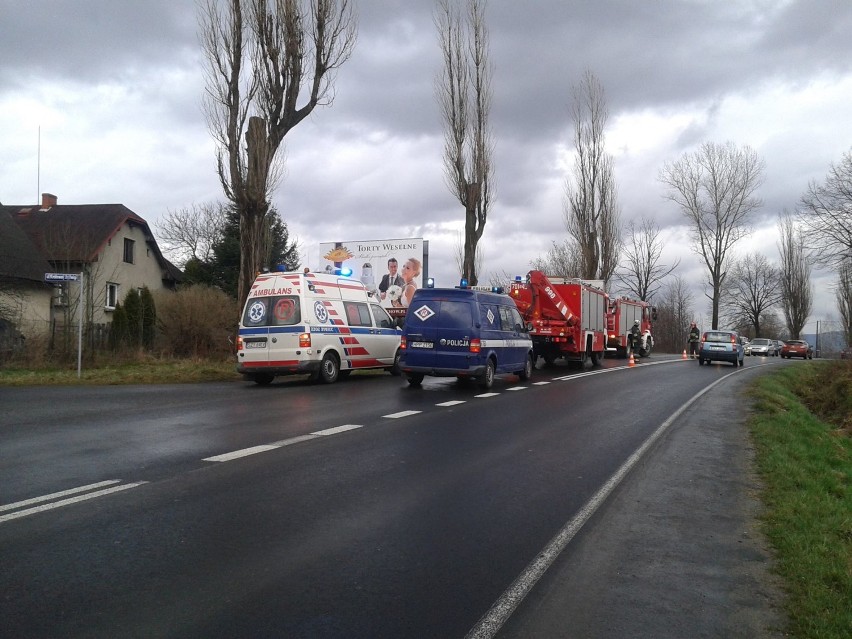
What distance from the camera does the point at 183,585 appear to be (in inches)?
165

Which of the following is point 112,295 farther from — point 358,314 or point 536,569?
point 536,569

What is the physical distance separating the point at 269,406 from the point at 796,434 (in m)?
8.39

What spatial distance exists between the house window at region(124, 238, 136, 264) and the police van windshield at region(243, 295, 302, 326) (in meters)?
23.6

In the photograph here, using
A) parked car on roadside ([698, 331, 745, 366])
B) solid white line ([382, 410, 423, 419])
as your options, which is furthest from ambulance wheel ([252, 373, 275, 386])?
parked car on roadside ([698, 331, 745, 366])

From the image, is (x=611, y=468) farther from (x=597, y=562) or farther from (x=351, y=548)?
(x=351, y=548)

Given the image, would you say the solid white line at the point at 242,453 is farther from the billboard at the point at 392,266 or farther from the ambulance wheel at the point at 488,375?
the billboard at the point at 392,266

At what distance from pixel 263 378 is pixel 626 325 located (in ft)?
71.2

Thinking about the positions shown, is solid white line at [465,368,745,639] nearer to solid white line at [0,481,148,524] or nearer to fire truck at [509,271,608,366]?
solid white line at [0,481,148,524]

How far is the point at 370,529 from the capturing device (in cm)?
543

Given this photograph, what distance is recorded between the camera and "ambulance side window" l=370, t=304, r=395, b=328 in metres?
19.4

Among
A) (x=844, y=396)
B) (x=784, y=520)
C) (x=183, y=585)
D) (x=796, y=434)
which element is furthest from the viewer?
(x=844, y=396)

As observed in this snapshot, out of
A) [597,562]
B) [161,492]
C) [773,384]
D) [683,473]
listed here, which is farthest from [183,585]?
[773,384]

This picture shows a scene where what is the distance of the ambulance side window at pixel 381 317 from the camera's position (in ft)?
63.7

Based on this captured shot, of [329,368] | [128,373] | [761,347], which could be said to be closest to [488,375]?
[329,368]
